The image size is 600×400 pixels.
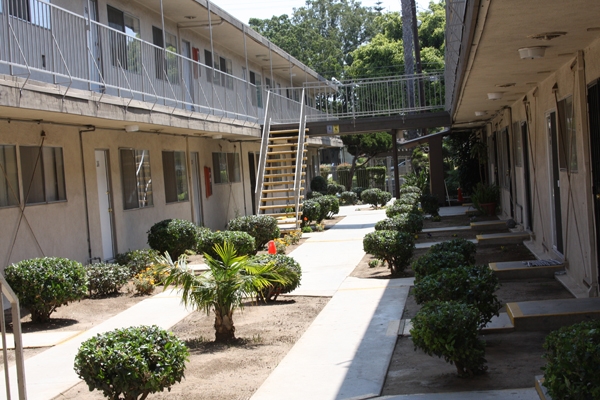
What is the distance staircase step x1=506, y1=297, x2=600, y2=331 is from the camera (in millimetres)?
7066

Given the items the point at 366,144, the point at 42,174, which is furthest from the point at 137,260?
the point at 366,144

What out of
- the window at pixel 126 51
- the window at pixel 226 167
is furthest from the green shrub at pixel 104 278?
the window at pixel 226 167

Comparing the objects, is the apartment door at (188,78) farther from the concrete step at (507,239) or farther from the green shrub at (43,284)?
the concrete step at (507,239)

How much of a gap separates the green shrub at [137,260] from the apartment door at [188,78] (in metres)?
4.00

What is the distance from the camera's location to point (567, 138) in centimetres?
973

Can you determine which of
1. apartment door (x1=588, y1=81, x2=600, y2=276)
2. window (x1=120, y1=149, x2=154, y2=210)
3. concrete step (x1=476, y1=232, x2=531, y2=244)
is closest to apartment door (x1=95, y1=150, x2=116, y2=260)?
window (x1=120, y1=149, x2=154, y2=210)

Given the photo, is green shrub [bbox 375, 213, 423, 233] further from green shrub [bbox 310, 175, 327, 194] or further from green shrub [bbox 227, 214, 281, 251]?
green shrub [bbox 310, 175, 327, 194]

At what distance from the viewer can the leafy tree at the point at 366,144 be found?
40156mm

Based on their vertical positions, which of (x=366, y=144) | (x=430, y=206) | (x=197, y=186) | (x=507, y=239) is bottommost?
(x=507, y=239)

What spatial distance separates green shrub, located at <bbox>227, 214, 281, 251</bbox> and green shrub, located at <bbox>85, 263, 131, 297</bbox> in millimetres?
5237

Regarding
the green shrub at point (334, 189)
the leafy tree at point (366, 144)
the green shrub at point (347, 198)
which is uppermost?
the leafy tree at point (366, 144)

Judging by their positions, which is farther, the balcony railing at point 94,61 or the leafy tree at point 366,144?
the leafy tree at point 366,144

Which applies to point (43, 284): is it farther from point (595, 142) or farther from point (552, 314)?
point (595, 142)

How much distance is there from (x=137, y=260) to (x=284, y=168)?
8.12 m
